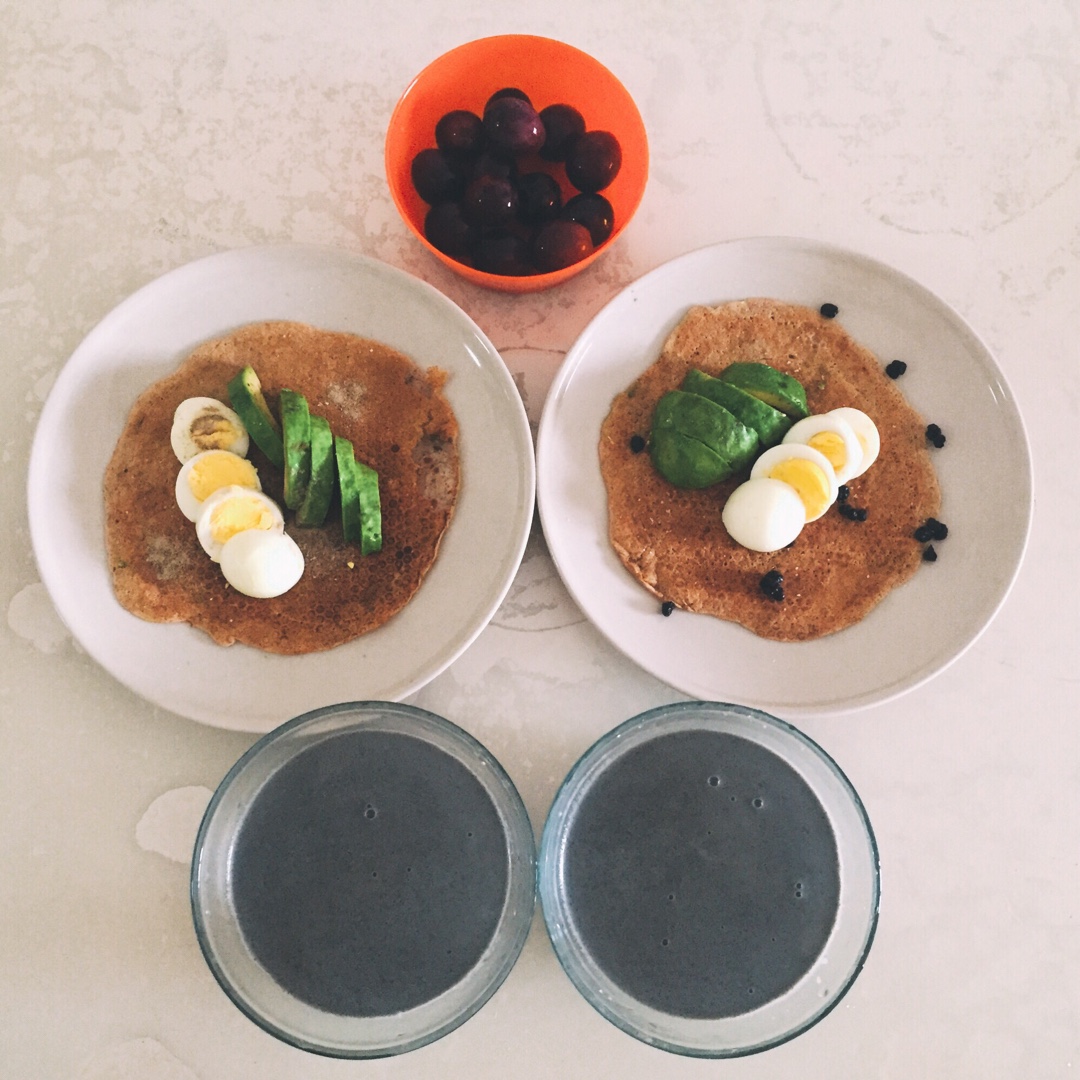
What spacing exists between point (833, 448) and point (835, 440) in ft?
0.04

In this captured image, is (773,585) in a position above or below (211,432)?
above

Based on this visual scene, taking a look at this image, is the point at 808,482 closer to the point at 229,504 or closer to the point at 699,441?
the point at 699,441

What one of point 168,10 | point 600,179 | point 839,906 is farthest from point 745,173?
point 839,906

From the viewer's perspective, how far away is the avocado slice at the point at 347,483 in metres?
1.42

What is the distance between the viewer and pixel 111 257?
1.63 m

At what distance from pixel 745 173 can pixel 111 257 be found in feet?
3.99

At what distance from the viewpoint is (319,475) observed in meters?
1.42

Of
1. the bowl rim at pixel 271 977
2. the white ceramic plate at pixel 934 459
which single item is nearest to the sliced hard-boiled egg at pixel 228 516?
the bowl rim at pixel 271 977

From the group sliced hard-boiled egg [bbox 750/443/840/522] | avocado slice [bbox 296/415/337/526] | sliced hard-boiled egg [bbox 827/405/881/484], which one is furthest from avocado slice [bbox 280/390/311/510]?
sliced hard-boiled egg [bbox 827/405/881/484]

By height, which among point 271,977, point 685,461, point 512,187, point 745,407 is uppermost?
point 512,187

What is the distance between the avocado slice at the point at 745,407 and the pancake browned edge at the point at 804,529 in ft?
0.23

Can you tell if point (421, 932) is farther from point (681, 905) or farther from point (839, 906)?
point (839, 906)

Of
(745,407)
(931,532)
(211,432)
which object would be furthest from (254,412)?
(931,532)

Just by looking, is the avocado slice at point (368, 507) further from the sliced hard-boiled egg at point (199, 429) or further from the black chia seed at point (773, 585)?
the black chia seed at point (773, 585)
